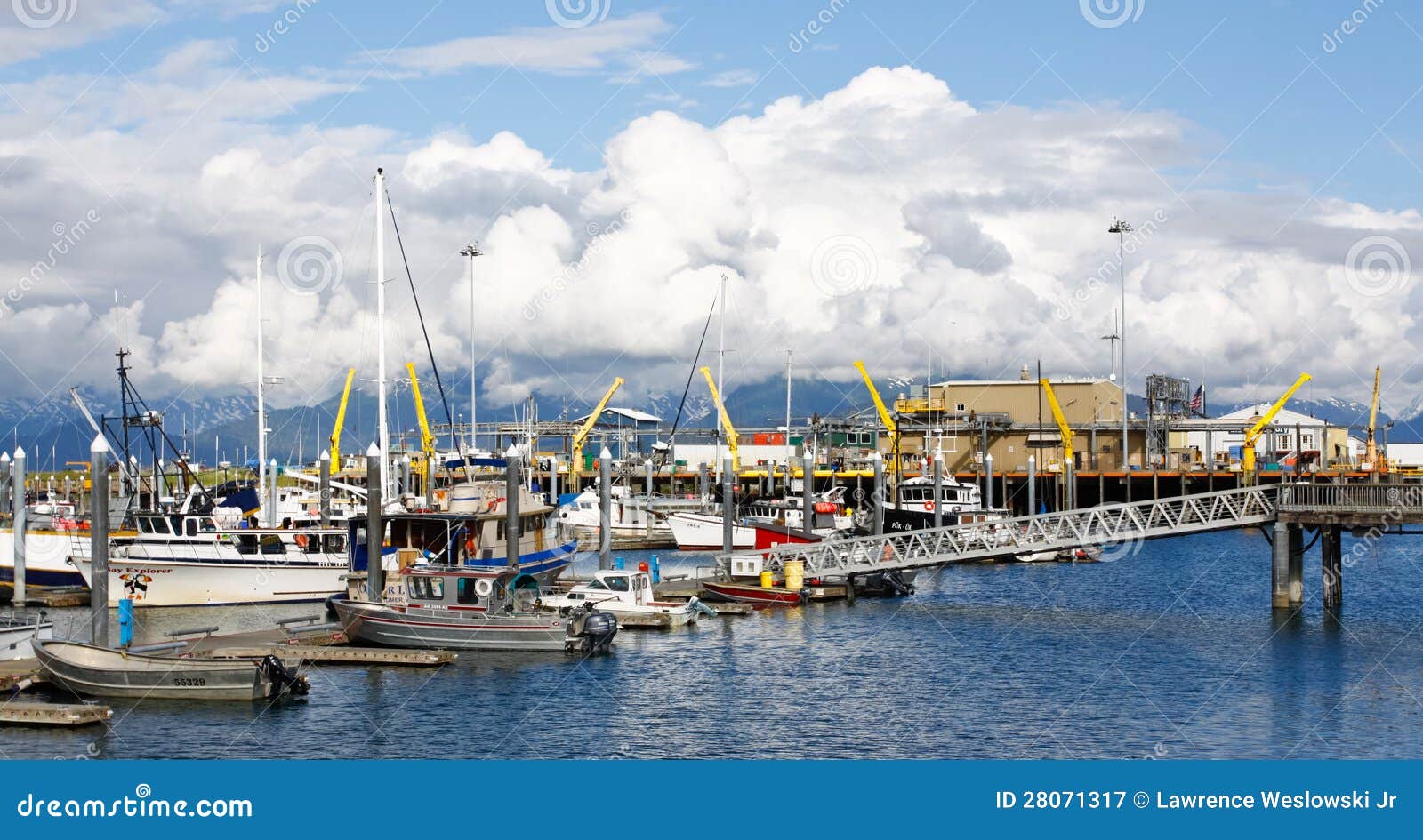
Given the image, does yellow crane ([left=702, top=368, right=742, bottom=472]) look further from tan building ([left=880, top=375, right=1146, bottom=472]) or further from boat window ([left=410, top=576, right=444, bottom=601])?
boat window ([left=410, top=576, right=444, bottom=601])

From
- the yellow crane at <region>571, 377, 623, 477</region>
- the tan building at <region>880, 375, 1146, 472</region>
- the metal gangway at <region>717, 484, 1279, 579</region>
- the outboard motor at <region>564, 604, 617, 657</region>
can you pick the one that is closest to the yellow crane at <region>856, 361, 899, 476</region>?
the tan building at <region>880, 375, 1146, 472</region>

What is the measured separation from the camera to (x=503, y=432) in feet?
511

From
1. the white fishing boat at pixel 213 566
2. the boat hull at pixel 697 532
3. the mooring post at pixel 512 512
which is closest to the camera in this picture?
the mooring post at pixel 512 512

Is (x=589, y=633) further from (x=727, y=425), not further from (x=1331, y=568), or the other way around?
(x=727, y=425)

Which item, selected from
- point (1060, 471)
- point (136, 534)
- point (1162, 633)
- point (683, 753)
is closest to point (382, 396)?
point (136, 534)

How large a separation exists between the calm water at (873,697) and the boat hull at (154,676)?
43cm

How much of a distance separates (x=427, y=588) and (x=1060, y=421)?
9024 centimetres

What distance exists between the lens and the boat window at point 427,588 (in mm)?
41188

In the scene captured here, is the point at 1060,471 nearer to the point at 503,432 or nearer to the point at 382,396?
the point at 503,432

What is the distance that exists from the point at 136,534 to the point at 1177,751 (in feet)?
141

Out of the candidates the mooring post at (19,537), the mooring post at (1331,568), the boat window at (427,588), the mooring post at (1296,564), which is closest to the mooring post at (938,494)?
the mooring post at (1331,568)

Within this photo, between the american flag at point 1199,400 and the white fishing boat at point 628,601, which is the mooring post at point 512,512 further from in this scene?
the american flag at point 1199,400

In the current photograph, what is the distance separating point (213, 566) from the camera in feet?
175

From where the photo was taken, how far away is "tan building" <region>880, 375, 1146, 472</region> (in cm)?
12912
